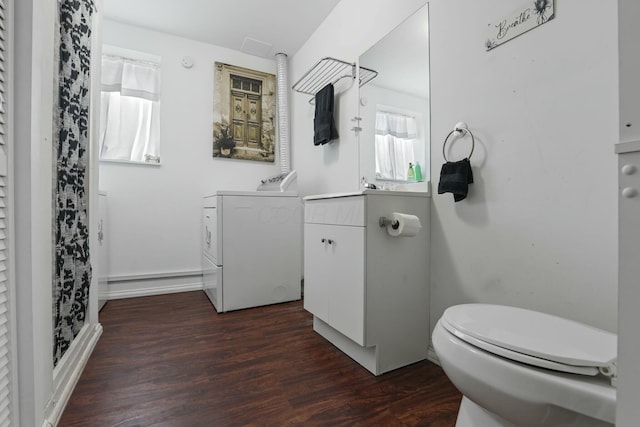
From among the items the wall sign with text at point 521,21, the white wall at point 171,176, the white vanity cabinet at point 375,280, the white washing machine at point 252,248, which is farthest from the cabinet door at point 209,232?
the wall sign with text at point 521,21

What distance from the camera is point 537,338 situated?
27.0 inches

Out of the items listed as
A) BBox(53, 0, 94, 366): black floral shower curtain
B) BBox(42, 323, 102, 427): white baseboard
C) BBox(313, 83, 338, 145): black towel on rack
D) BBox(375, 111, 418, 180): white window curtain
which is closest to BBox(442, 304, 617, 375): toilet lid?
BBox(375, 111, 418, 180): white window curtain

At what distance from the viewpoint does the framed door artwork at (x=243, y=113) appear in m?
2.81

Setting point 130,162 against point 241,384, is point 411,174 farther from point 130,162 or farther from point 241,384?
point 130,162

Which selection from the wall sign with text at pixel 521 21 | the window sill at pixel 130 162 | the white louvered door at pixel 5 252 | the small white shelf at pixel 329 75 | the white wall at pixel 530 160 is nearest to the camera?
the white louvered door at pixel 5 252

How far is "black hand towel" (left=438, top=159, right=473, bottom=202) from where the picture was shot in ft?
4.08

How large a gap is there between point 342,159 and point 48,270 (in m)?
1.78

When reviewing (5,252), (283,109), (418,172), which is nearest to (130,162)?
(283,109)

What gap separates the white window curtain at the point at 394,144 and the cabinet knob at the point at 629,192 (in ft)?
4.02

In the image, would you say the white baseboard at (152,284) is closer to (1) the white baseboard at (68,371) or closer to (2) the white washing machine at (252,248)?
(2) the white washing machine at (252,248)

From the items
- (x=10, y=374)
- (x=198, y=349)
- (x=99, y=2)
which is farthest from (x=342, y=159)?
(x=10, y=374)

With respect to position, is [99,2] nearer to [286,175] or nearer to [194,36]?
[194,36]

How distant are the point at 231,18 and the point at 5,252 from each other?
2.43 metres

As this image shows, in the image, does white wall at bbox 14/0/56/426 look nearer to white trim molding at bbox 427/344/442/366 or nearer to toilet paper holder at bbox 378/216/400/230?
toilet paper holder at bbox 378/216/400/230
